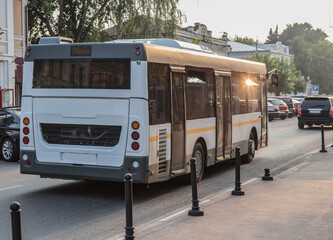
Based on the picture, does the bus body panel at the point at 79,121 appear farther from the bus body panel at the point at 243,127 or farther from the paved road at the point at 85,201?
the bus body panel at the point at 243,127

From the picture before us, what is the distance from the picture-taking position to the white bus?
10.0 meters

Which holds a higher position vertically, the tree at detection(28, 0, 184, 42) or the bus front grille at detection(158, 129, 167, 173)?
the tree at detection(28, 0, 184, 42)

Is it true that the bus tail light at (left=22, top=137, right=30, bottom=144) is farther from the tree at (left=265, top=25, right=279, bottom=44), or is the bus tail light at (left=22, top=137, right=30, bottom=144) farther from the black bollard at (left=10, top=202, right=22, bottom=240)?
the tree at (left=265, top=25, right=279, bottom=44)

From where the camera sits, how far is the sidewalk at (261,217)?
287 inches

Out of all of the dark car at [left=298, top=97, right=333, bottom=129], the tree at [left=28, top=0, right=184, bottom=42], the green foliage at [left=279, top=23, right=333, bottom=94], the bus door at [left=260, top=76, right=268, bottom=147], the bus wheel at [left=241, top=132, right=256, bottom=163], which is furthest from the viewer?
the green foliage at [left=279, top=23, right=333, bottom=94]

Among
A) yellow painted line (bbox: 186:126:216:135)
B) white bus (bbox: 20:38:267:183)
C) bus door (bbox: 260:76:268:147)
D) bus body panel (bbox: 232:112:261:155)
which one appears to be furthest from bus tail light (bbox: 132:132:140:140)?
bus door (bbox: 260:76:268:147)

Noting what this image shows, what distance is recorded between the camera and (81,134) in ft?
34.2

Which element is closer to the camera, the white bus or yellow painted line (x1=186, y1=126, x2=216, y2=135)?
A: the white bus

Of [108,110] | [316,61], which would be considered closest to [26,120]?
[108,110]

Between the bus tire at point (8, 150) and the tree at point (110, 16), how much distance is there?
59.1 feet

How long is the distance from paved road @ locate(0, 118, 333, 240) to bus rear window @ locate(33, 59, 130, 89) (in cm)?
198

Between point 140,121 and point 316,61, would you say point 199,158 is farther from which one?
point 316,61

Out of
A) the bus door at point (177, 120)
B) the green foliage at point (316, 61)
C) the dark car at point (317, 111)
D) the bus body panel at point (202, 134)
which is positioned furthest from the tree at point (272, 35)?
the bus door at point (177, 120)

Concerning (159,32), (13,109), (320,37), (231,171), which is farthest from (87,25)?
(320,37)
